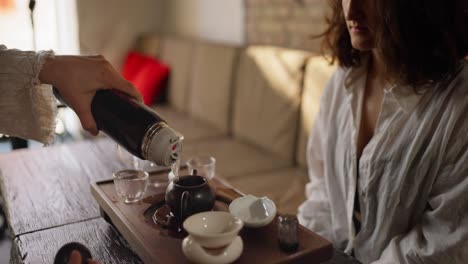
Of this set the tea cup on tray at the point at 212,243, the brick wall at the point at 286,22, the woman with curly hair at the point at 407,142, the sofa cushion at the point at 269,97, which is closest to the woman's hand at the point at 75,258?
the tea cup on tray at the point at 212,243

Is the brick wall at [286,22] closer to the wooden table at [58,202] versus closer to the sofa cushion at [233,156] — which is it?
the sofa cushion at [233,156]

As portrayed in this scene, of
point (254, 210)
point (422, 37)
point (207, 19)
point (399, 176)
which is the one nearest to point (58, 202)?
point (254, 210)

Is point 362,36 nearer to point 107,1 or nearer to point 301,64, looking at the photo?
point 301,64

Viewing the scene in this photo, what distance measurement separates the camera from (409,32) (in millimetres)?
1016

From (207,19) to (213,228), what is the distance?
8.68 ft

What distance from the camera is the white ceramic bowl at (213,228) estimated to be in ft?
2.25

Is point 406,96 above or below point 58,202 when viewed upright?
above

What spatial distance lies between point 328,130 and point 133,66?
8.05 ft

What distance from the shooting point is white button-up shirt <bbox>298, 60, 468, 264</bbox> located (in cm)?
94

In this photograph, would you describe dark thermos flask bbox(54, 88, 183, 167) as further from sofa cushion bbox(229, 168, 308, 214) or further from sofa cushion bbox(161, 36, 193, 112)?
sofa cushion bbox(161, 36, 193, 112)

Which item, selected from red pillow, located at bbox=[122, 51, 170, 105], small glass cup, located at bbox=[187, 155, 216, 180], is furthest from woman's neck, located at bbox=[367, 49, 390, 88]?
red pillow, located at bbox=[122, 51, 170, 105]

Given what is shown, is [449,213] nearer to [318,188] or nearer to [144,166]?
[318,188]

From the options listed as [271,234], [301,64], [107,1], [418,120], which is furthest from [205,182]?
[107,1]

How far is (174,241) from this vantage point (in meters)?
0.81
